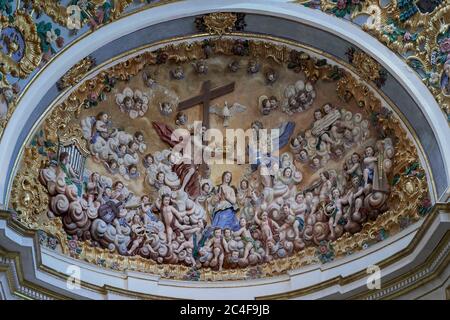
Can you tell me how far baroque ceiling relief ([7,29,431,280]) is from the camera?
55.3ft

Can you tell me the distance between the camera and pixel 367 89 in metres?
17.4

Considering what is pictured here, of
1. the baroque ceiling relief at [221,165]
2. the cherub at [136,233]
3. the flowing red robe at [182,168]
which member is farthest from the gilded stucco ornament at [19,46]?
the cherub at [136,233]

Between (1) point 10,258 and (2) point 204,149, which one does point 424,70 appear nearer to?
(2) point 204,149

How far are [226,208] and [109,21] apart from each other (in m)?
3.46

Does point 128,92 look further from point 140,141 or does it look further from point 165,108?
point 140,141

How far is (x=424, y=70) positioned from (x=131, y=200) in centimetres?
492

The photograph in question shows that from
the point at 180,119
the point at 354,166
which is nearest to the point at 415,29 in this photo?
the point at 354,166

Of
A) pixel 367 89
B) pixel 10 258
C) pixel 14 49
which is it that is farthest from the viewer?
pixel 367 89

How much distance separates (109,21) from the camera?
17312 millimetres

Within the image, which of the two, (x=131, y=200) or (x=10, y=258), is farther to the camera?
(x=131, y=200)

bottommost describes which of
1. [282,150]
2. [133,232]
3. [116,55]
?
[133,232]

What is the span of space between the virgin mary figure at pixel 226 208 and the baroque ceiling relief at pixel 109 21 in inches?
121

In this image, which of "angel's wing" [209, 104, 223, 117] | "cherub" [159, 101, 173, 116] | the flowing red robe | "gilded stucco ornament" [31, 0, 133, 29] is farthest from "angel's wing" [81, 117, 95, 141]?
"angel's wing" [209, 104, 223, 117]

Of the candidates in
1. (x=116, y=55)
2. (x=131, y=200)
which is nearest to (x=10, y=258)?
(x=131, y=200)
